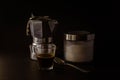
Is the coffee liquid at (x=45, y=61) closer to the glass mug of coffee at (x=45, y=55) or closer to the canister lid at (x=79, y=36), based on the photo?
the glass mug of coffee at (x=45, y=55)

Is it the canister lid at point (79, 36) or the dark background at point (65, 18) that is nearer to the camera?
the canister lid at point (79, 36)

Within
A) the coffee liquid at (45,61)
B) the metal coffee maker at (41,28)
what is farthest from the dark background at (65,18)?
the coffee liquid at (45,61)

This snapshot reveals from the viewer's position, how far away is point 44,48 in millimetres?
1010

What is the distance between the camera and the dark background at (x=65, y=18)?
1.19 meters

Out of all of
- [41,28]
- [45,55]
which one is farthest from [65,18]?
[45,55]

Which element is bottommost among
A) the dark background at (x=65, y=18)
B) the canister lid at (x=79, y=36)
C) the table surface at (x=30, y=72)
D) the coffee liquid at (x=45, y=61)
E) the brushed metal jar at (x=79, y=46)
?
the table surface at (x=30, y=72)

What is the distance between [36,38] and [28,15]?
0.57 feet

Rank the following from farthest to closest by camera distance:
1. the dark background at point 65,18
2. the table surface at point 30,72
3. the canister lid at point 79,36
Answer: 1. the dark background at point 65,18
2. the canister lid at point 79,36
3. the table surface at point 30,72

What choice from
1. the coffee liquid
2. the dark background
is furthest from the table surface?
the dark background

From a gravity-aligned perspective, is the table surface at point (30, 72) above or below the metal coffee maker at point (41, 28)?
below

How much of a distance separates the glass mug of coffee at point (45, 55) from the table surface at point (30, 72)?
0.09ft

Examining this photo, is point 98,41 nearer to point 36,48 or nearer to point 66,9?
point 66,9

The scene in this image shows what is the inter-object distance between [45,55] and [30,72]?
9 cm

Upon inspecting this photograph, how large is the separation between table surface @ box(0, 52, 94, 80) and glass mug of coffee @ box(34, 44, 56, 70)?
26 millimetres
